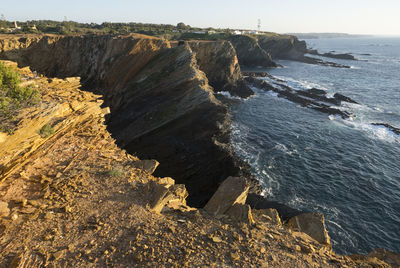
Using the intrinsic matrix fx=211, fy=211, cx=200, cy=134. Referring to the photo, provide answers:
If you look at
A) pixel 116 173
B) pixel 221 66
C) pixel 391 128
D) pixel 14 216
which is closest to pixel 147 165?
pixel 116 173

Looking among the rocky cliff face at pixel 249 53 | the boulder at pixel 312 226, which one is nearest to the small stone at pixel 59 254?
the boulder at pixel 312 226

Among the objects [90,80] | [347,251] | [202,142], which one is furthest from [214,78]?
[347,251]

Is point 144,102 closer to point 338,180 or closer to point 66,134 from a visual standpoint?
point 66,134

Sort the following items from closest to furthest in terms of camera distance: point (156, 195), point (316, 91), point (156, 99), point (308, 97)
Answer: point (156, 195)
point (156, 99)
point (308, 97)
point (316, 91)

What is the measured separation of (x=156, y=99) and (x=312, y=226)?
87.0ft

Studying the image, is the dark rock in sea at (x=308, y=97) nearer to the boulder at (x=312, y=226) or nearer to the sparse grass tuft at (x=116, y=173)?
the boulder at (x=312, y=226)

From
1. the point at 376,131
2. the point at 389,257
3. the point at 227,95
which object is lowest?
the point at 376,131

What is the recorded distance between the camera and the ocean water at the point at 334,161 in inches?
882

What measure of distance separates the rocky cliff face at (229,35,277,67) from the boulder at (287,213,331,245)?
9935cm

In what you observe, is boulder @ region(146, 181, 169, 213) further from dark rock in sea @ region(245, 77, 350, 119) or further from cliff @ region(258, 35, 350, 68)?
cliff @ region(258, 35, 350, 68)

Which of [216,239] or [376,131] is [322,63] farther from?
[216,239]

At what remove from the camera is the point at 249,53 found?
103 metres

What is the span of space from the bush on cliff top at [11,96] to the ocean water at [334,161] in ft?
80.3

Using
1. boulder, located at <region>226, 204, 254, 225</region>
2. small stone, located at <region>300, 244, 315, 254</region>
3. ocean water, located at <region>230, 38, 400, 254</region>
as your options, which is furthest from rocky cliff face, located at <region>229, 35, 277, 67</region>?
small stone, located at <region>300, 244, 315, 254</region>
